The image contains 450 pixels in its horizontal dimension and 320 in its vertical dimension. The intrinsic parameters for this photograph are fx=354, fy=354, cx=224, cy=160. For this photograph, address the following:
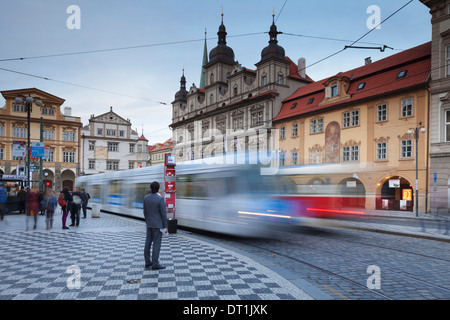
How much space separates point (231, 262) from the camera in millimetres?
8273

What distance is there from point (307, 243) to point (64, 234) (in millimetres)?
8737

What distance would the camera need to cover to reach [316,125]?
116 feet

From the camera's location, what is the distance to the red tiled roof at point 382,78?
27.4 metres

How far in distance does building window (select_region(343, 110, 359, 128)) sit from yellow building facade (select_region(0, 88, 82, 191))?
43.1 meters

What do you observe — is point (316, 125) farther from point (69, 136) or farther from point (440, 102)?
point (69, 136)

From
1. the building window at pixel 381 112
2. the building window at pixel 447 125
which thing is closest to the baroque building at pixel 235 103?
the building window at pixel 381 112

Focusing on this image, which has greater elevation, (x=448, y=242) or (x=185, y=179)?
(x=185, y=179)

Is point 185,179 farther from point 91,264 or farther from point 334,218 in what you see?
point 91,264

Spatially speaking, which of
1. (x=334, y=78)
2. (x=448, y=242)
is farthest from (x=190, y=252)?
(x=334, y=78)

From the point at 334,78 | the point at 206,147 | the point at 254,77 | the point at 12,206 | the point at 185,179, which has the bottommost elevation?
the point at 12,206

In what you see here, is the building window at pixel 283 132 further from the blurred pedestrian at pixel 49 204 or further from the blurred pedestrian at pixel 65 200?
the blurred pedestrian at pixel 49 204

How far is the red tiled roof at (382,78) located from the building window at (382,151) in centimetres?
415

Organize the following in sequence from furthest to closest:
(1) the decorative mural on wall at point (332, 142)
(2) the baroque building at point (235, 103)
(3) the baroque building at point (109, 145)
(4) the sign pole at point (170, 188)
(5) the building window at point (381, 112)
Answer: (3) the baroque building at point (109, 145) → (2) the baroque building at point (235, 103) → (1) the decorative mural on wall at point (332, 142) → (5) the building window at point (381, 112) → (4) the sign pole at point (170, 188)

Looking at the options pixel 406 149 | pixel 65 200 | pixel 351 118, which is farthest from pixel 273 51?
pixel 65 200
